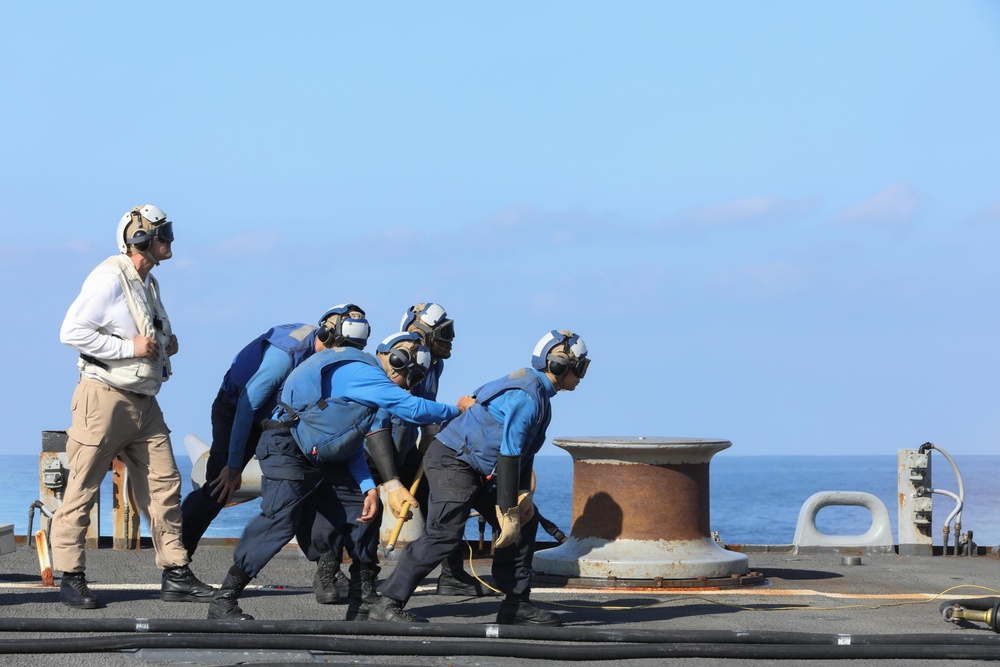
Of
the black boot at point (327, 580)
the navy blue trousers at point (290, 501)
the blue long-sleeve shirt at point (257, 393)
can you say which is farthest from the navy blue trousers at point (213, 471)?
the navy blue trousers at point (290, 501)

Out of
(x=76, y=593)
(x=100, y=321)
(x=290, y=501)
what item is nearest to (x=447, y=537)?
(x=290, y=501)

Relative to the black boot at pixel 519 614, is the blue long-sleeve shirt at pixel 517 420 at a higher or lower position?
higher

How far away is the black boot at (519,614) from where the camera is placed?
7707 mm

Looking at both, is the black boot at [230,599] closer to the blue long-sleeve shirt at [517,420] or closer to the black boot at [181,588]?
the black boot at [181,588]

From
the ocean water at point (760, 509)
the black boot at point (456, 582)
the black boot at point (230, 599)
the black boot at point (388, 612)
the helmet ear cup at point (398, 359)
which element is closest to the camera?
the black boot at point (230, 599)

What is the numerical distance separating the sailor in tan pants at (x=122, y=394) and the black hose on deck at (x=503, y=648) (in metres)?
1.37

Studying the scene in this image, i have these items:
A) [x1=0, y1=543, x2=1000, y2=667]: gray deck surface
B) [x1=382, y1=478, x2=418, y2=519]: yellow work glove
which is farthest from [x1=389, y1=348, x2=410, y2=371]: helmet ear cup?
[x1=0, y1=543, x2=1000, y2=667]: gray deck surface

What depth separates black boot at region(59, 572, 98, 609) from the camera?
7.62m

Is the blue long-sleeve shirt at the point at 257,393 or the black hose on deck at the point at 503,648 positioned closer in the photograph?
the black hose on deck at the point at 503,648

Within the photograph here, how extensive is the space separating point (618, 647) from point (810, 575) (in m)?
4.50

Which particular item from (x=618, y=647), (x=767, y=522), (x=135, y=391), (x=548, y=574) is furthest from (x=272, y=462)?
(x=767, y=522)

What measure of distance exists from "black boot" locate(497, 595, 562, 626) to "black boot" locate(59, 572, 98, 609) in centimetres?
225

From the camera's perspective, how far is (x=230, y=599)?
727cm

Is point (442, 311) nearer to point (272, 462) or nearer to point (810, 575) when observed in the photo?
point (272, 462)
